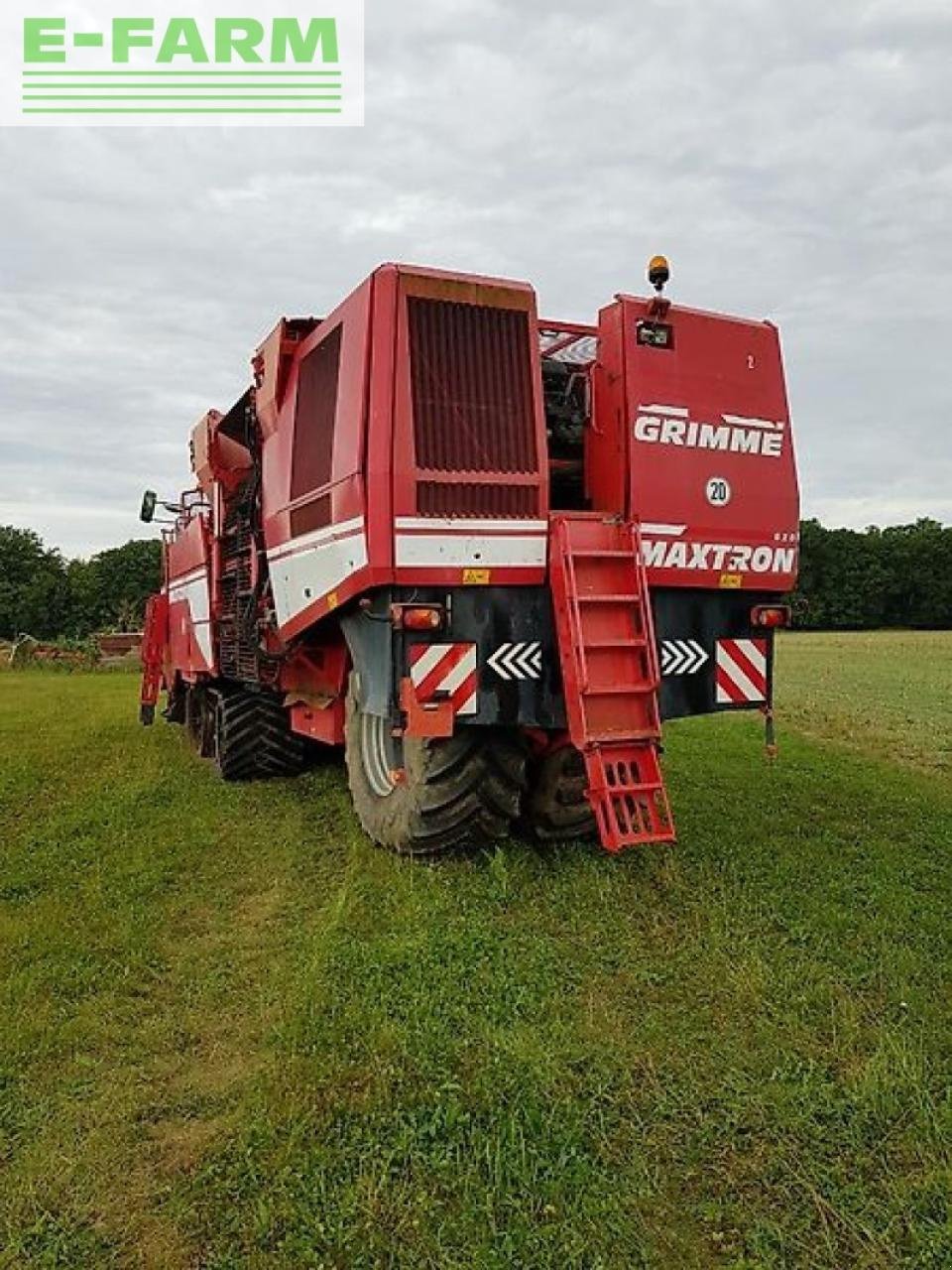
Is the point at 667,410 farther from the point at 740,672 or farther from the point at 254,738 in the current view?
the point at 254,738

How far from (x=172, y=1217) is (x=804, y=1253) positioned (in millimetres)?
1565

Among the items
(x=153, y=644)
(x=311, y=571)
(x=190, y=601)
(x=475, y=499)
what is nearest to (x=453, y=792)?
(x=475, y=499)

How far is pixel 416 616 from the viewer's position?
5.04m

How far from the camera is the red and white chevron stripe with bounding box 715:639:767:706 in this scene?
233 inches

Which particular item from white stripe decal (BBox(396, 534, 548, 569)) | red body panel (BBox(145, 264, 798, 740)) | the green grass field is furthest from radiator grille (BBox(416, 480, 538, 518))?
the green grass field

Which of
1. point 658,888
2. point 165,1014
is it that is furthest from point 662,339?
point 165,1014

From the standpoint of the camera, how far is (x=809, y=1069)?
3.23 m

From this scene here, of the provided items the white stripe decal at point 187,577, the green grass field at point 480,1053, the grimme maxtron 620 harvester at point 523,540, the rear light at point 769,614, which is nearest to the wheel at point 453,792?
the grimme maxtron 620 harvester at point 523,540

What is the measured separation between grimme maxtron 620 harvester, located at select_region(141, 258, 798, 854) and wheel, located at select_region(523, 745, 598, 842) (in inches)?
0.6

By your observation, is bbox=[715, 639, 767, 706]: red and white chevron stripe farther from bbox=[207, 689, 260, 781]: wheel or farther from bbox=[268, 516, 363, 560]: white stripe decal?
bbox=[207, 689, 260, 781]: wheel

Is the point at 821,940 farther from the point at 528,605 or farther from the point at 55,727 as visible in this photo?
the point at 55,727

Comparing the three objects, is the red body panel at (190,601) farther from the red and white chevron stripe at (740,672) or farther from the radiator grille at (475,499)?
the red and white chevron stripe at (740,672)

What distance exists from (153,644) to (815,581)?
66219mm

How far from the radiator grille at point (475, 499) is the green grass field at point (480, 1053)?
1.71 meters
